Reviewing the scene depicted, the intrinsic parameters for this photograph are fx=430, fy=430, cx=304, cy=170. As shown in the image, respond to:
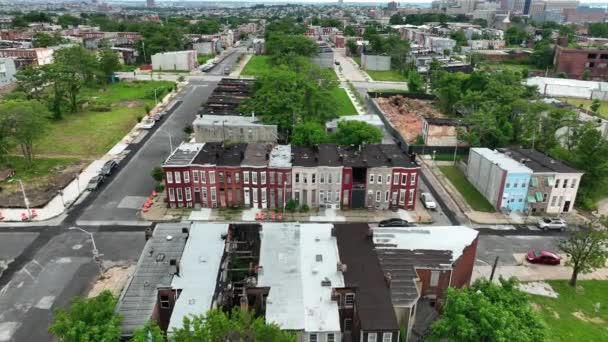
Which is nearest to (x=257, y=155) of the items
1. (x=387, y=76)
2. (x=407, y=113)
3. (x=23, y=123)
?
(x=23, y=123)

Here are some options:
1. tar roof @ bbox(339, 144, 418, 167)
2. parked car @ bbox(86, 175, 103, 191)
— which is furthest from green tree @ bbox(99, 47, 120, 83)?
tar roof @ bbox(339, 144, 418, 167)

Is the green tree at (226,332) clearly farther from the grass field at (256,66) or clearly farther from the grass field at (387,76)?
the grass field at (387,76)

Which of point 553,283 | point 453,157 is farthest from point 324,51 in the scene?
point 553,283

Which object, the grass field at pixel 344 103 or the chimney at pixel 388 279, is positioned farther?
the grass field at pixel 344 103

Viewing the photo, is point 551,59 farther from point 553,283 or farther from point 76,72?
point 76,72

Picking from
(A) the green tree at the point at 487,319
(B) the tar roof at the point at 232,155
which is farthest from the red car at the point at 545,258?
(B) the tar roof at the point at 232,155

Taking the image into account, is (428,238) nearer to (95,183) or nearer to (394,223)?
(394,223)
